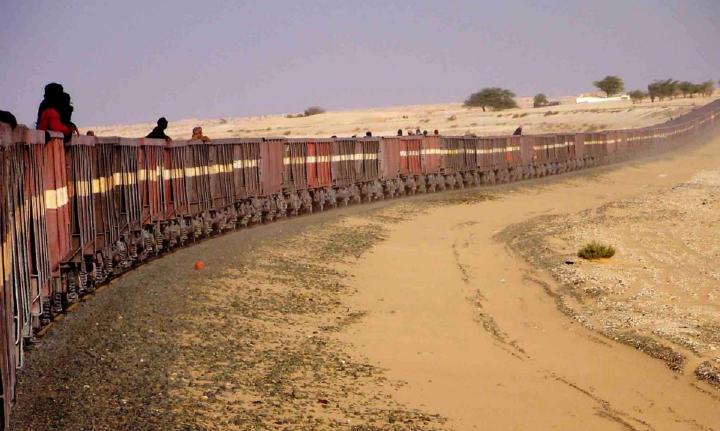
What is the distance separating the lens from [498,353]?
11.5m

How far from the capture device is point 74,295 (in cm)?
1127

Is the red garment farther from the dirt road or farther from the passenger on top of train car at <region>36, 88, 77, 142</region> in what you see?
the dirt road

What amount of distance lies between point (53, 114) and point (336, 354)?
193 inches

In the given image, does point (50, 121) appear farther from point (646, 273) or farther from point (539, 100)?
point (539, 100)

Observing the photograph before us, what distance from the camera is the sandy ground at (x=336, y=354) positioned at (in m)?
7.90

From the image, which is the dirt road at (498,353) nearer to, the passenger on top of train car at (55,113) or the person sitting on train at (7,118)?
the person sitting on train at (7,118)

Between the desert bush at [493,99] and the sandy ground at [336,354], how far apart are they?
136m

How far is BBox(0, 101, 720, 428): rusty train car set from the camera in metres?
7.91

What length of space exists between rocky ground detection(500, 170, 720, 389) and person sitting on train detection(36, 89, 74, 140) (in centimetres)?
717

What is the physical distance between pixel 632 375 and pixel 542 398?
5.65ft

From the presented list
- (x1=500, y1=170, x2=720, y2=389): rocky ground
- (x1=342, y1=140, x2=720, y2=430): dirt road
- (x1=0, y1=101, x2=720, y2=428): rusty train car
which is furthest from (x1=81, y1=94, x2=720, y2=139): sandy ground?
(x1=342, y1=140, x2=720, y2=430): dirt road

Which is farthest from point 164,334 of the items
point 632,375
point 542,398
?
point 632,375

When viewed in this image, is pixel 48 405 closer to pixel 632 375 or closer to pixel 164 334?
pixel 164 334

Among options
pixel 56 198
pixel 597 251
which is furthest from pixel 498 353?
pixel 597 251
